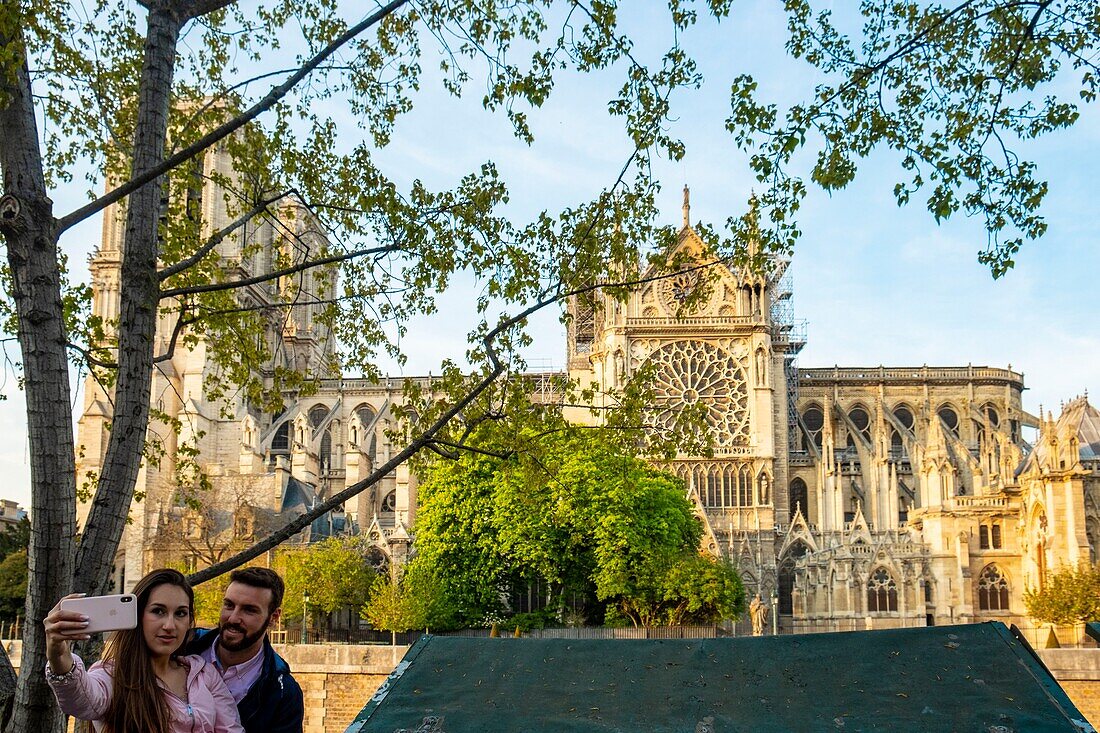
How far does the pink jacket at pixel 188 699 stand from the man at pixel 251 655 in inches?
4.0

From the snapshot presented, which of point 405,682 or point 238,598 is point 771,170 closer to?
point 405,682

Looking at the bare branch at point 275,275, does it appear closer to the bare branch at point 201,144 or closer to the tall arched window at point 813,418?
the bare branch at point 201,144

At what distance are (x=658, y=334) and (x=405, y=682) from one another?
143ft

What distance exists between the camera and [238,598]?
466 cm

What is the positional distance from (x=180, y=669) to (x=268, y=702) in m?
0.43

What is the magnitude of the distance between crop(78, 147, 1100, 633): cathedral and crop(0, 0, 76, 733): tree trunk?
99.3ft

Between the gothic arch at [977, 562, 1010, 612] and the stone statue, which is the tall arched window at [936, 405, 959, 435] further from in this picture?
the stone statue

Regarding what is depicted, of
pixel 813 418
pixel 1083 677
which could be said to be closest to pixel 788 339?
pixel 813 418

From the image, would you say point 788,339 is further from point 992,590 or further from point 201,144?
point 201,144

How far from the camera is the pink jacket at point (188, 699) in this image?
410cm

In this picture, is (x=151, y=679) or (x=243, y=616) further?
(x=243, y=616)

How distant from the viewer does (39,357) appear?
23.9 ft

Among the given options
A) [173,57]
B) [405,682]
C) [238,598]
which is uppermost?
[173,57]

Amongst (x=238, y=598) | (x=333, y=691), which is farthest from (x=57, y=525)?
(x=333, y=691)
